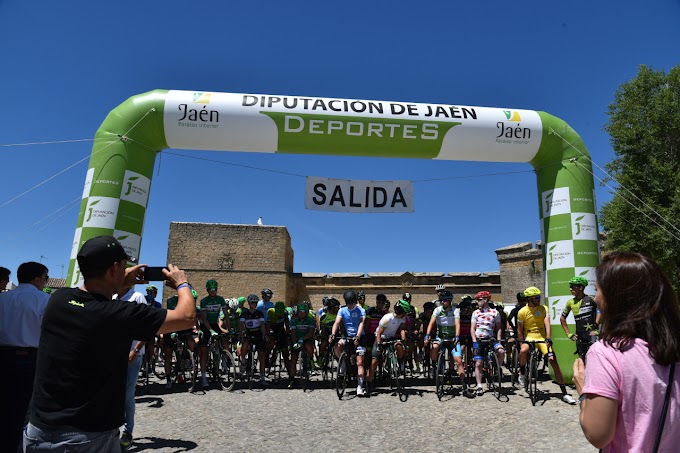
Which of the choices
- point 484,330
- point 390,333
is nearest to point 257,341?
point 390,333

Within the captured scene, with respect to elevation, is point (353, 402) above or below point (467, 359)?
below

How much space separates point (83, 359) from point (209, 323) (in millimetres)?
8114

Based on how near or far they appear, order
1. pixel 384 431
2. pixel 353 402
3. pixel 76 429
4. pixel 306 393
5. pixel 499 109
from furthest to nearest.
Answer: pixel 499 109 → pixel 306 393 → pixel 353 402 → pixel 384 431 → pixel 76 429

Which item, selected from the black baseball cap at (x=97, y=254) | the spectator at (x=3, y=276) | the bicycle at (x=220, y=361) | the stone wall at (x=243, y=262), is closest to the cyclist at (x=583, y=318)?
the bicycle at (x=220, y=361)

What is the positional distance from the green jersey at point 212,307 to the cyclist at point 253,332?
0.51 m

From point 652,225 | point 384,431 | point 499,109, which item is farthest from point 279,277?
point 384,431

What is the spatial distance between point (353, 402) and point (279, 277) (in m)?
22.5

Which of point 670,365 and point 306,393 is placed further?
point 306,393

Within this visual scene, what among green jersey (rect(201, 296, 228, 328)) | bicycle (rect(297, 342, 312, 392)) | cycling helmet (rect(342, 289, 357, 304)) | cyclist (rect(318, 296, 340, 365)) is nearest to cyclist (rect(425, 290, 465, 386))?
cycling helmet (rect(342, 289, 357, 304))

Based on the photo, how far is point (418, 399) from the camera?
8.26 m

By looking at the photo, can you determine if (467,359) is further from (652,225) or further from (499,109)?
(652,225)

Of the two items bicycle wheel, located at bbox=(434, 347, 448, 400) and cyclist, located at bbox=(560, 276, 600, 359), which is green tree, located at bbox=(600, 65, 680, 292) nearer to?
cyclist, located at bbox=(560, 276, 600, 359)

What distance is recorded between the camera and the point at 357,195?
9.88 metres

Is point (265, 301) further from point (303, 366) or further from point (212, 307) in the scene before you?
point (303, 366)
